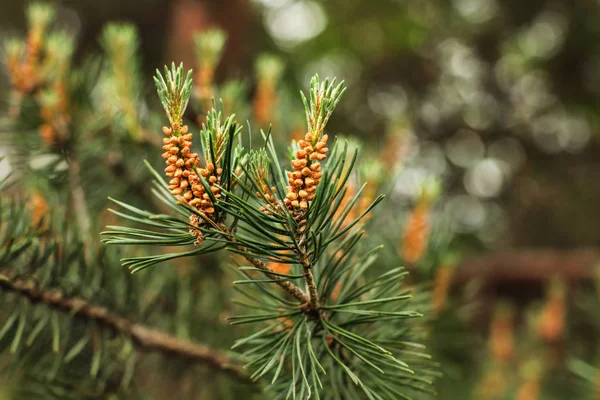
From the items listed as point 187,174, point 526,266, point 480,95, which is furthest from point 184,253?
point 480,95

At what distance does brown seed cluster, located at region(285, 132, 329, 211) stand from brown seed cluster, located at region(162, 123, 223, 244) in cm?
5

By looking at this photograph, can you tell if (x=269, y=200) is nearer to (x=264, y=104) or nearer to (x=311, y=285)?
(x=311, y=285)

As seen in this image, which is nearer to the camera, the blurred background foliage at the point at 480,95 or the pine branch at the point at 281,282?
the pine branch at the point at 281,282

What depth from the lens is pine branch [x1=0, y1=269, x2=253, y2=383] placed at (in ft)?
1.72

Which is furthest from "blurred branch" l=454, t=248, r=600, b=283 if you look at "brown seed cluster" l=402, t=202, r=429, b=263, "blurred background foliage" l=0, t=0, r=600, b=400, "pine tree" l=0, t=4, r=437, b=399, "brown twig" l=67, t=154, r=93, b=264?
"brown twig" l=67, t=154, r=93, b=264

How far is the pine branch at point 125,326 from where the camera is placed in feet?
1.72

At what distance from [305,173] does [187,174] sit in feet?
0.27

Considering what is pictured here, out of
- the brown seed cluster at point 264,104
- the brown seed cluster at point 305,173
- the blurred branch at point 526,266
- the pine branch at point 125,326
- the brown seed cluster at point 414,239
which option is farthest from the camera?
the blurred branch at point 526,266

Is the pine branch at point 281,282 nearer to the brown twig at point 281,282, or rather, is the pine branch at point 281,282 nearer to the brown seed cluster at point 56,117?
the brown twig at point 281,282

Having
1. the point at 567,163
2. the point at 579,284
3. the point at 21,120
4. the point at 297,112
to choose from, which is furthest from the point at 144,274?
the point at 567,163

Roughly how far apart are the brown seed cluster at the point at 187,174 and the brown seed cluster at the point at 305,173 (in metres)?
0.05

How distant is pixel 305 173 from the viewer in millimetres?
343

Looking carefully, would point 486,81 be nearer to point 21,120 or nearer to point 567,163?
point 567,163

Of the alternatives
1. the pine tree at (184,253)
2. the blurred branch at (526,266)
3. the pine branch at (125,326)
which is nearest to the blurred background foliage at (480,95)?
the blurred branch at (526,266)
